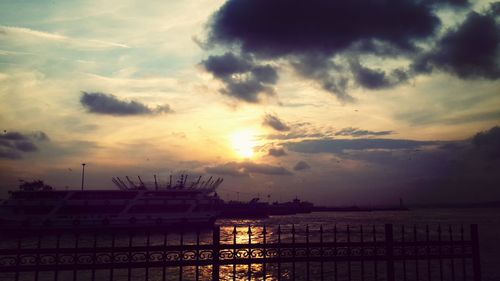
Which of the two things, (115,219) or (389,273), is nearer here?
(389,273)

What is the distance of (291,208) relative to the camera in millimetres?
154750

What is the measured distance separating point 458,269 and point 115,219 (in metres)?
49.7

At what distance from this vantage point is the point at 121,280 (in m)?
21.1

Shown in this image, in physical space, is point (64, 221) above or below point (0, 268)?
below

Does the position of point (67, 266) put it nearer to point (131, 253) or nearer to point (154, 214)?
point (131, 253)

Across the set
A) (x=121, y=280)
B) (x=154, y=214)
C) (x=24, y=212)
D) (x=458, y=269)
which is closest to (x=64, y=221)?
(x=24, y=212)

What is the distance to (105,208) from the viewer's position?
61469 mm

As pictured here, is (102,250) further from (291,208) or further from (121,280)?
(291,208)

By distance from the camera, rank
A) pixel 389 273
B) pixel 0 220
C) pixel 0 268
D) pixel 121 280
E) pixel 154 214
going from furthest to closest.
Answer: pixel 154 214 → pixel 0 220 → pixel 121 280 → pixel 389 273 → pixel 0 268

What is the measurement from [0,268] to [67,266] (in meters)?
1.13

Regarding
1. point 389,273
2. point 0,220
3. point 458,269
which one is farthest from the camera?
point 0,220

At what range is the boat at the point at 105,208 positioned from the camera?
194 ft

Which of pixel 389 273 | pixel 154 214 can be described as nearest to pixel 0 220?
pixel 154 214

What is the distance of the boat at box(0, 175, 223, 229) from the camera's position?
5906 centimetres
